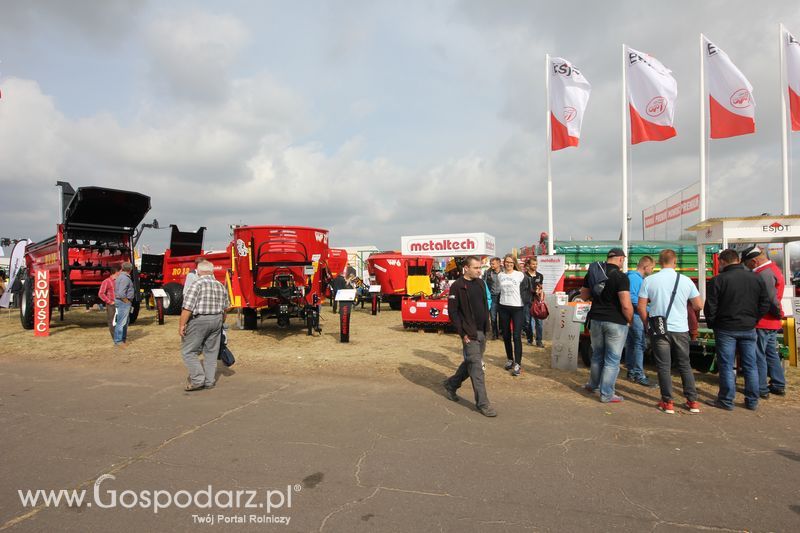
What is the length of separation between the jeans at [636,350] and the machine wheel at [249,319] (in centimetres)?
898

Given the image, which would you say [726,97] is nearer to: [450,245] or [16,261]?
[450,245]

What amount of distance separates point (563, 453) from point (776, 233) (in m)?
6.25

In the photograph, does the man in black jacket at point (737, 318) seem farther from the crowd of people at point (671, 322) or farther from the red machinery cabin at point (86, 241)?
the red machinery cabin at point (86, 241)

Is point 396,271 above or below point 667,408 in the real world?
above

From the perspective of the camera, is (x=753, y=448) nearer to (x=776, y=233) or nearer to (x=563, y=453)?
(x=563, y=453)

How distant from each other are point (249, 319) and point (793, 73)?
15.2 meters

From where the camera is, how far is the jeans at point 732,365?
5188mm

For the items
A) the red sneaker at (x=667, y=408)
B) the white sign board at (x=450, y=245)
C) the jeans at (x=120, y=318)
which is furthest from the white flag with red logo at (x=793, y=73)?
the jeans at (x=120, y=318)

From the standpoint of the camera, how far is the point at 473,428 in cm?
461

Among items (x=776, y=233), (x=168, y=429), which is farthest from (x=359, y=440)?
(x=776, y=233)

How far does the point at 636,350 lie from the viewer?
655 centimetres

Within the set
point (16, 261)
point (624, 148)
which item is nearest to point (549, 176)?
point (624, 148)

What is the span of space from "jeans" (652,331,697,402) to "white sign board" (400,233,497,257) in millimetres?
18152

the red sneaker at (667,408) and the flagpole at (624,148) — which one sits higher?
the flagpole at (624,148)
